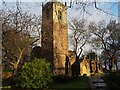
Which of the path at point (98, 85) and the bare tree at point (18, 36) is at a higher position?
the bare tree at point (18, 36)

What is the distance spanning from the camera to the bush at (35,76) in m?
20.9

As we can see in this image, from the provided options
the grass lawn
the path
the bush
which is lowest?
the grass lawn

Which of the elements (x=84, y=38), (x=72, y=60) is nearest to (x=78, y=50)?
(x=84, y=38)

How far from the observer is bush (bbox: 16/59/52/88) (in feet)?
68.6

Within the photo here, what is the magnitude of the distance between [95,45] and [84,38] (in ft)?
17.7

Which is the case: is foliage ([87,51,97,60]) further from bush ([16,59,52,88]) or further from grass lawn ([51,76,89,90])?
bush ([16,59,52,88])

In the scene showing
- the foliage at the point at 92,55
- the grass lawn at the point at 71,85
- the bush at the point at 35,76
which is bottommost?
the grass lawn at the point at 71,85

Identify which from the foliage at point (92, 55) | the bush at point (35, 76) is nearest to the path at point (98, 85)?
the bush at point (35, 76)

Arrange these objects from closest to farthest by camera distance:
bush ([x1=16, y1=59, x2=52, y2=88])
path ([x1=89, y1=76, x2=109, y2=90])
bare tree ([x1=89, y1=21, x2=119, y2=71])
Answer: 1. bush ([x1=16, y1=59, x2=52, y2=88])
2. path ([x1=89, y1=76, x2=109, y2=90])
3. bare tree ([x1=89, y1=21, x2=119, y2=71])

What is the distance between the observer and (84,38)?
1496 inches

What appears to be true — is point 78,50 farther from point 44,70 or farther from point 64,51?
point 44,70

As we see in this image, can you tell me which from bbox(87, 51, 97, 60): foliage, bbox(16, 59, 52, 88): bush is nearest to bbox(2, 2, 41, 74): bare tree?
bbox(16, 59, 52, 88): bush

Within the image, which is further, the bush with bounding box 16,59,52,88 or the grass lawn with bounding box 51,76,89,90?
the grass lawn with bounding box 51,76,89,90

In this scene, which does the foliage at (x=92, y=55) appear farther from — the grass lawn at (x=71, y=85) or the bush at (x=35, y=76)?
the bush at (x=35, y=76)
